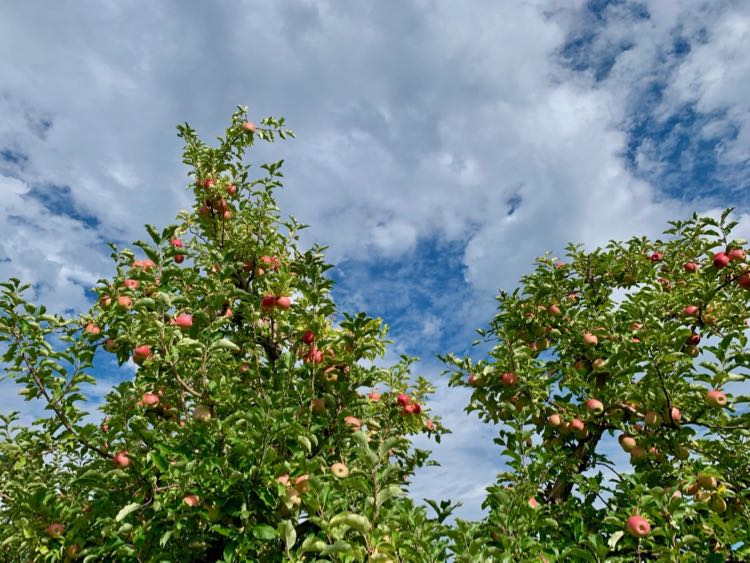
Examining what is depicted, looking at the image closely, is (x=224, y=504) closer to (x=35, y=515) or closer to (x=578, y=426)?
(x=35, y=515)

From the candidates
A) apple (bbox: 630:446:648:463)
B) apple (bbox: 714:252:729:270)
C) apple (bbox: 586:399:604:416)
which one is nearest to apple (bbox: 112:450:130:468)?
apple (bbox: 586:399:604:416)

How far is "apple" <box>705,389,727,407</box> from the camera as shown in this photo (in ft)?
19.2

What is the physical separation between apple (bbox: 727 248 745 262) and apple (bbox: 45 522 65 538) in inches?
353

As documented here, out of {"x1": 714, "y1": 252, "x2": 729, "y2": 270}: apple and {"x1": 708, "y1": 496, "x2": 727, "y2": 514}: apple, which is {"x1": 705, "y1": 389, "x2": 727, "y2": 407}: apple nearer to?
{"x1": 708, "y1": 496, "x2": 727, "y2": 514}: apple

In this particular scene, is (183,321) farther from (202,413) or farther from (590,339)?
(590,339)

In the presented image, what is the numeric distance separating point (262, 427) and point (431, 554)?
1746 mm

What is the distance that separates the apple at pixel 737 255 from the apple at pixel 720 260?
75mm

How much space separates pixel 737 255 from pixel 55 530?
9074 millimetres

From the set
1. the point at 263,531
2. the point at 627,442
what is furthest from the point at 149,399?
the point at 627,442

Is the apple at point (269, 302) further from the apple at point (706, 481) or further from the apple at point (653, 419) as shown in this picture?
the apple at point (706, 481)

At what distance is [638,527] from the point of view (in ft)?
14.8

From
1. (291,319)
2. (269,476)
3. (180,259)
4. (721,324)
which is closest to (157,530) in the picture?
(269,476)

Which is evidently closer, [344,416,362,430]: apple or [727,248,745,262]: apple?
[344,416,362,430]: apple

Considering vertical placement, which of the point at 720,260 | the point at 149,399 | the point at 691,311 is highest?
the point at 720,260
